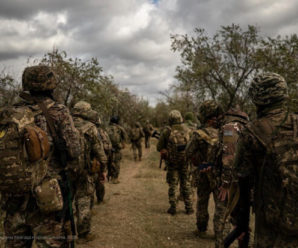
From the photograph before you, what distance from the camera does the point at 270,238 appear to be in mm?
2242

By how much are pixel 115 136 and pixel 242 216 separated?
25.0ft

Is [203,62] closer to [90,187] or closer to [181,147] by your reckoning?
[181,147]

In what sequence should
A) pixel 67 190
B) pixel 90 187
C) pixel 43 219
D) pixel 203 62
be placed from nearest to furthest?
pixel 43 219 < pixel 67 190 < pixel 90 187 < pixel 203 62

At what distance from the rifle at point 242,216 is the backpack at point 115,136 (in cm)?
755

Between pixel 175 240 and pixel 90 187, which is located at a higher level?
pixel 90 187

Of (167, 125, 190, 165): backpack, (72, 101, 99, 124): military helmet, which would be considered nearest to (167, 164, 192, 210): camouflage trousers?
(167, 125, 190, 165): backpack

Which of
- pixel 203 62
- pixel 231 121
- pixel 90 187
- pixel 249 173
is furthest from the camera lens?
pixel 203 62

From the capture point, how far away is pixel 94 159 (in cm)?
525

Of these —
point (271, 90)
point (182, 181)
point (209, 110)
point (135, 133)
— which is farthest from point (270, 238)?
point (135, 133)

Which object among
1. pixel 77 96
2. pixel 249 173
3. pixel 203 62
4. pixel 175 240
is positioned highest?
pixel 203 62

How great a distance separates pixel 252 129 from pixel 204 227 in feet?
11.4

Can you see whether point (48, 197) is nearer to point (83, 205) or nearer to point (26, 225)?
point (26, 225)

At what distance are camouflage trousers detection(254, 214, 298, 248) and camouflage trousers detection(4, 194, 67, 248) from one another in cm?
200

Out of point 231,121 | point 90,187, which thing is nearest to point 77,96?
point 90,187
